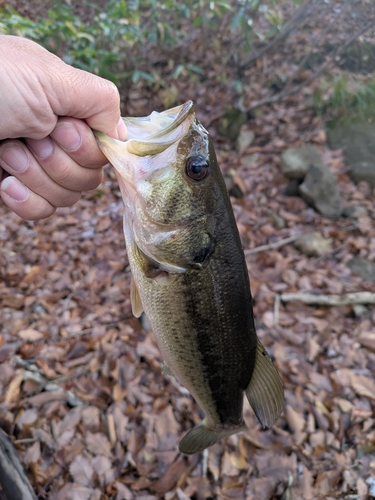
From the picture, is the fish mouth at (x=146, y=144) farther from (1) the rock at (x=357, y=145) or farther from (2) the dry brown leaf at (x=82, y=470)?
(1) the rock at (x=357, y=145)

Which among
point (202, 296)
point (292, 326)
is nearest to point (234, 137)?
point (292, 326)

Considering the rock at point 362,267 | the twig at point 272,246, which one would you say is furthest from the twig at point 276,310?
the rock at point 362,267

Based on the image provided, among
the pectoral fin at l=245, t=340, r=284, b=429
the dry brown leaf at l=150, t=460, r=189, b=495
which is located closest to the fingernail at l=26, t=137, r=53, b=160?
the pectoral fin at l=245, t=340, r=284, b=429

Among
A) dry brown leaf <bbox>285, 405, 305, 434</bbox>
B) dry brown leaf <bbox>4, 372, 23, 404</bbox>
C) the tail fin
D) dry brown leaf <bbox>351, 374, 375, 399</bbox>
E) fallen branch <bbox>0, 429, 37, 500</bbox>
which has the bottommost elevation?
dry brown leaf <bbox>4, 372, 23, 404</bbox>

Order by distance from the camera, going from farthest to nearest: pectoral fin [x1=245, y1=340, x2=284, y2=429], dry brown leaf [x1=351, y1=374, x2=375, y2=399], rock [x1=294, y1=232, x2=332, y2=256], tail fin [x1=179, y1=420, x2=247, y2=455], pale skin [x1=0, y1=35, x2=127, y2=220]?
1. rock [x1=294, y1=232, x2=332, y2=256]
2. dry brown leaf [x1=351, y1=374, x2=375, y2=399]
3. tail fin [x1=179, y1=420, x2=247, y2=455]
4. pectoral fin [x1=245, y1=340, x2=284, y2=429]
5. pale skin [x1=0, y1=35, x2=127, y2=220]

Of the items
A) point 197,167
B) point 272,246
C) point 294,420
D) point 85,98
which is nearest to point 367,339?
point 294,420

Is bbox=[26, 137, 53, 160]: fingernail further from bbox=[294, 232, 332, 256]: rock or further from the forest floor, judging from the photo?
bbox=[294, 232, 332, 256]: rock
